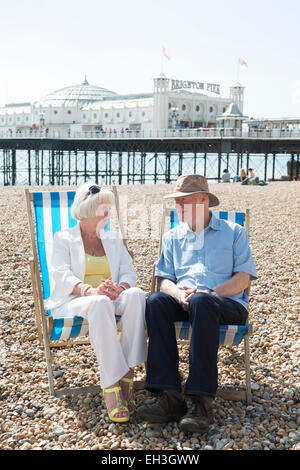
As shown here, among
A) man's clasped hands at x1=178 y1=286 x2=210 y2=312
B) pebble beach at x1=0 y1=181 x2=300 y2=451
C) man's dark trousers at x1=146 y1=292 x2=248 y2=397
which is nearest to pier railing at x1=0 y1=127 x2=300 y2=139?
pebble beach at x1=0 y1=181 x2=300 y2=451

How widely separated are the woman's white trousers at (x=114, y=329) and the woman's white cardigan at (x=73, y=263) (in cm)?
11

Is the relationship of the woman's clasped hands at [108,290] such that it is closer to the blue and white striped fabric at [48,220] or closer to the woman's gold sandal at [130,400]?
the woman's gold sandal at [130,400]

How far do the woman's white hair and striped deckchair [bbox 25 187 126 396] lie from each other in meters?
0.27

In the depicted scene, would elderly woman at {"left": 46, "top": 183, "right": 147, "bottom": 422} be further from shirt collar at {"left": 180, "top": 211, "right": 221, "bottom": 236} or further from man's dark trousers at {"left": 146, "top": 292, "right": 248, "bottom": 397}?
shirt collar at {"left": 180, "top": 211, "right": 221, "bottom": 236}

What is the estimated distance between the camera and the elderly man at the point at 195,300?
2.41 m

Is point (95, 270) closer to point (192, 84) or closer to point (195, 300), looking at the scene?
point (195, 300)

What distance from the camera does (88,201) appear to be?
2770 millimetres

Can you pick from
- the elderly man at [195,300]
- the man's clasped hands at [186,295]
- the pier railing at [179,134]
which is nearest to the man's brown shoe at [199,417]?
the elderly man at [195,300]

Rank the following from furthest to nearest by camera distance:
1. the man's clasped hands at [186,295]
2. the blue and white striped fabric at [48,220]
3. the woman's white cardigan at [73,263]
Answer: the blue and white striped fabric at [48,220], the woman's white cardigan at [73,263], the man's clasped hands at [186,295]

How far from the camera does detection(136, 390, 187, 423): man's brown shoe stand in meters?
2.42

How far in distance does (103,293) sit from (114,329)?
0.18m
